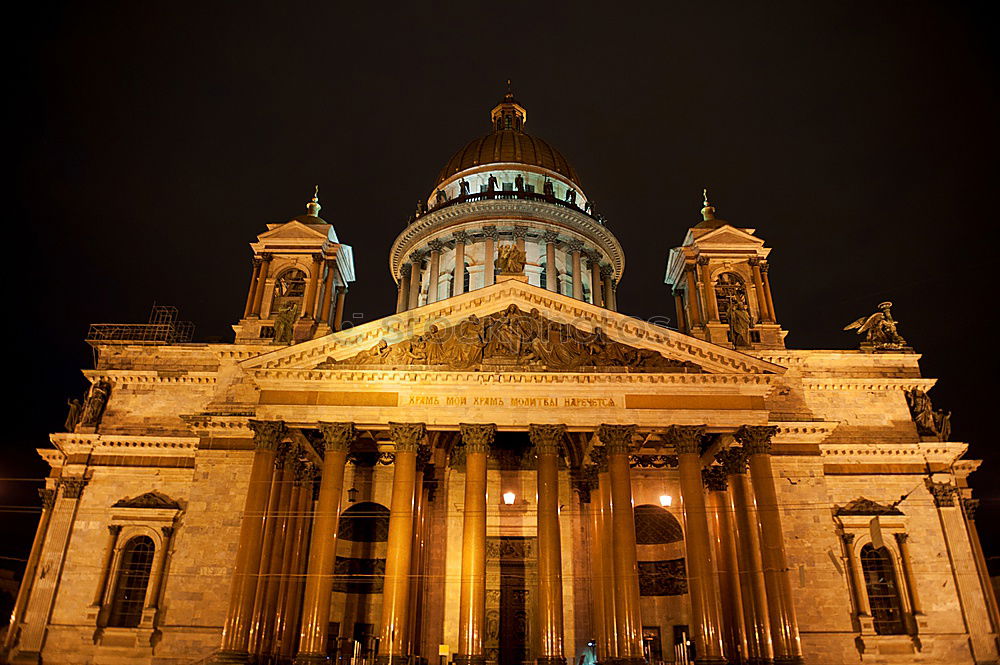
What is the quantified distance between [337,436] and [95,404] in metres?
12.0

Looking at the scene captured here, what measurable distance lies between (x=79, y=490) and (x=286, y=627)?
10402 mm

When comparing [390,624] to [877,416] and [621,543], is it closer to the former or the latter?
[621,543]

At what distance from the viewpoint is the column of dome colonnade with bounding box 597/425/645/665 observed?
19.5 m

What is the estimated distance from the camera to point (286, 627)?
70.7 feet

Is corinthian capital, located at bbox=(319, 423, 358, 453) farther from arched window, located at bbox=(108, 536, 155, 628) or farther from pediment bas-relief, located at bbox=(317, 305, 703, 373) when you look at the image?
arched window, located at bbox=(108, 536, 155, 628)

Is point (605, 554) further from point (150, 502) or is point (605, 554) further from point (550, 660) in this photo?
point (150, 502)

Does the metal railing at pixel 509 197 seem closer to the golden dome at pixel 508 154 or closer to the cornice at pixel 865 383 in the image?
the golden dome at pixel 508 154

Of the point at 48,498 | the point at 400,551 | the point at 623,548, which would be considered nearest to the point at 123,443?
the point at 48,498

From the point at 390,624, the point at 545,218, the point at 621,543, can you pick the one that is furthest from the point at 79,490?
the point at 545,218

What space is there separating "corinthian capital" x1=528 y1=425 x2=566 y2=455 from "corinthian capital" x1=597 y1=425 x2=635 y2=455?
1361mm

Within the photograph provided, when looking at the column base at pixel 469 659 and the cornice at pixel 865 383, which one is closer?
the column base at pixel 469 659

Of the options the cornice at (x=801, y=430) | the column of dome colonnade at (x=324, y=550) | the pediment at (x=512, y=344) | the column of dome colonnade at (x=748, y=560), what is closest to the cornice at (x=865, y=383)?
the cornice at (x=801, y=430)

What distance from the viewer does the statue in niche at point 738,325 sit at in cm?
2747

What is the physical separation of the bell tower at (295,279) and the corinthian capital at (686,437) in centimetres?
1510
